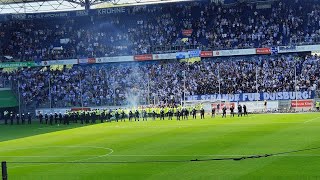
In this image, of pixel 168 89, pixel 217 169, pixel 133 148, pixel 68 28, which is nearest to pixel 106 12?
pixel 68 28

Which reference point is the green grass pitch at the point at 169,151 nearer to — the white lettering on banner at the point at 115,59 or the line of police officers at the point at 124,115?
the line of police officers at the point at 124,115

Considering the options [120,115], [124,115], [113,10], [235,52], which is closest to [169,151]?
[124,115]

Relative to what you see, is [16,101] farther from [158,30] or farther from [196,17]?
[196,17]

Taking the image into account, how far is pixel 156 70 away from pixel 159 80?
1973 mm

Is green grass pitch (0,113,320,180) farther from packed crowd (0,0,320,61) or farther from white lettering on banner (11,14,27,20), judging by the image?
white lettering on banner (11,14,27,20)

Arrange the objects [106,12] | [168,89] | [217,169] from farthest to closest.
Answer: [106,12] < [168,89] < [217,169]

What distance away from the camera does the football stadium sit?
41500mm

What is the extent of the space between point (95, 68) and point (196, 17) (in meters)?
12.5

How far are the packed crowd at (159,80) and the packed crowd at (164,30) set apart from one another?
176cm

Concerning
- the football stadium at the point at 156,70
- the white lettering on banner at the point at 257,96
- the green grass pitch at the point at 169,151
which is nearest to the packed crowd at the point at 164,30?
the football stadium at the point at 156,70

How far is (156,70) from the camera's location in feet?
191

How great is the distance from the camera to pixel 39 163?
22.8 metres

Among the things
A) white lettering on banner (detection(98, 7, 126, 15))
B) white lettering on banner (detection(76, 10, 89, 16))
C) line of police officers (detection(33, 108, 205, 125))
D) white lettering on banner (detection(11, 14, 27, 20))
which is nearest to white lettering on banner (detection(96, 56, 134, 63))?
white lettering on banner (detection(98, 7, 126, 15))

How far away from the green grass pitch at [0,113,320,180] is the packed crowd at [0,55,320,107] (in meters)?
14.8
